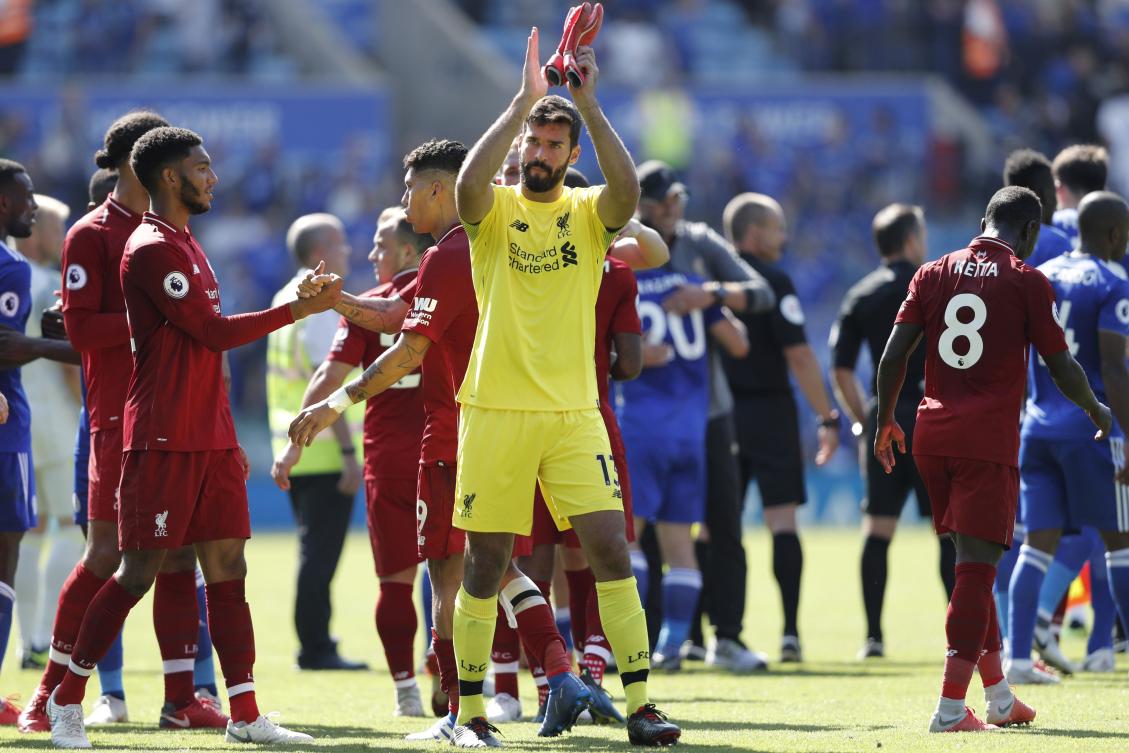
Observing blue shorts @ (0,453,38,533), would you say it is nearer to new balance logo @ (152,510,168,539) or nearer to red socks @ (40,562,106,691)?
red socks @ (40,562,106,691)

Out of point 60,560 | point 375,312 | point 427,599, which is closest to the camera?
point 375,312

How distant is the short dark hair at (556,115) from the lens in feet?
20.7

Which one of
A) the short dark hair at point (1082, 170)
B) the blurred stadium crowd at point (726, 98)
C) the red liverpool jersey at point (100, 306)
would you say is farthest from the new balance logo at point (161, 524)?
the blurred stadium crowd at point (726, 98)

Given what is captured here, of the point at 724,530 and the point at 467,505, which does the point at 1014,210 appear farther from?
the point at 724,530

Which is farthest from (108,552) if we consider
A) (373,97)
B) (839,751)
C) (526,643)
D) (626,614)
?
(373,97)

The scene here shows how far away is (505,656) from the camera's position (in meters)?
7.68

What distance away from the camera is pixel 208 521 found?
6.77 m

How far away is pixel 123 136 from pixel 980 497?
3.98 meters

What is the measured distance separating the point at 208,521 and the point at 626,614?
1.73 meters

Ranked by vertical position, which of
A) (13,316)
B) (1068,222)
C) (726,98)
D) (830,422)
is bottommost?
(830,422)

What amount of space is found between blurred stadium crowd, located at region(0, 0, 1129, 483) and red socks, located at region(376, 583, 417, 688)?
16.0 metres

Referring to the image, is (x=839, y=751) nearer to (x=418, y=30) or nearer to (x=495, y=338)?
(x=495, y=338)

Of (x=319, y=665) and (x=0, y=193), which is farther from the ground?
(x=0, y=193)

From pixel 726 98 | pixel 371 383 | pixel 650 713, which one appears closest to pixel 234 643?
pixel 371 383
